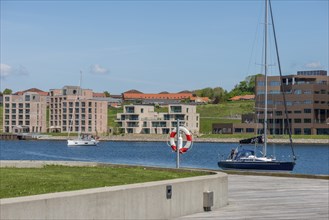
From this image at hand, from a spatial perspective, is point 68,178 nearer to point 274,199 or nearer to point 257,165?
point 274,199

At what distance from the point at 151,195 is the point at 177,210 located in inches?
54.6

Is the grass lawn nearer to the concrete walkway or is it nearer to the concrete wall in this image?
the concrete wall

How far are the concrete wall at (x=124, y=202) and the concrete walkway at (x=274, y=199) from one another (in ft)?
1.62

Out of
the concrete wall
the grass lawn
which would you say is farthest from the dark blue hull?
the concrete wall

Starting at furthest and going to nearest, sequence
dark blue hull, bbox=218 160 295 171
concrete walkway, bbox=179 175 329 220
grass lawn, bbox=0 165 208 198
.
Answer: dark blue hull, bbox=218 160 295 171 → concrete walkway, bbox=179 175 329 220 → grass lawn, bbox=0 165 208 198

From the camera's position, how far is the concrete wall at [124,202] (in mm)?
14492

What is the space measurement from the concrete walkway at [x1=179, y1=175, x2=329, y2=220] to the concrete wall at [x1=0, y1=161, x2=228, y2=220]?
0.49 m

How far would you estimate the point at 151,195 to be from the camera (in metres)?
18.3

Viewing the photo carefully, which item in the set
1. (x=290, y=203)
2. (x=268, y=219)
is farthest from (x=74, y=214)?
(x=290, y=203)

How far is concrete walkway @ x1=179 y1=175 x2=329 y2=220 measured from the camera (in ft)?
66.1

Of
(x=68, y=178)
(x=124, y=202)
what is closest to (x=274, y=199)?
(x=68, y=178)

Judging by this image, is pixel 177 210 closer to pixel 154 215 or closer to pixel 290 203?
pixel 154 215

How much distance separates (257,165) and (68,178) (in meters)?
47.9

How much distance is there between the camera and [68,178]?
20406 mm
